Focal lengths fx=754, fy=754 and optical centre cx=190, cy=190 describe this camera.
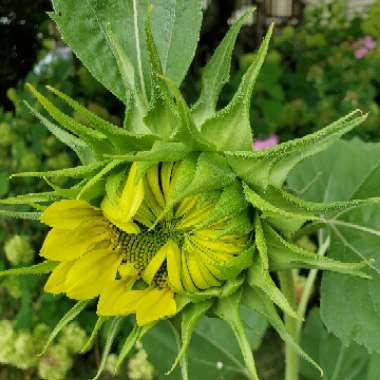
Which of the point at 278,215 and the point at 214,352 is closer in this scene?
the point at 278,215

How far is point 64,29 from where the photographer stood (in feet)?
2.27

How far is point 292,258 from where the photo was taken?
0.56 metres

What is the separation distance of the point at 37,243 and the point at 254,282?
1190 millimetres

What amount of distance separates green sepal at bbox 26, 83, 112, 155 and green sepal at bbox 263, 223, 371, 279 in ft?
0.44

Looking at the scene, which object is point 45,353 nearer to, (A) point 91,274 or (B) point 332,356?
(B) point 332,356

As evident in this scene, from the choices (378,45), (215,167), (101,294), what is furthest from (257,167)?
(378,45)

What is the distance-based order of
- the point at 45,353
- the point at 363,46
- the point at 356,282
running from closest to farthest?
the point at 356,282, the point at 45,353, the point at 363,46

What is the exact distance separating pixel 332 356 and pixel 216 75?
591 mm

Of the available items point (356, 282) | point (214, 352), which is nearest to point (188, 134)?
point (356, 282)

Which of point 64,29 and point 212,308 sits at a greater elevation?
point 64,29

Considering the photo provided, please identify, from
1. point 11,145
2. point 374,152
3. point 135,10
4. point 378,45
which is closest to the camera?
point 135,10

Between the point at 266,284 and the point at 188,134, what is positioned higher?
the point at 188,134

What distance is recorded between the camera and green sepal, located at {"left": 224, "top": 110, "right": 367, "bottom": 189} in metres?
0.55

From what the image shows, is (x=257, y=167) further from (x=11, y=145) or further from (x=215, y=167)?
(x=11, y=145)
